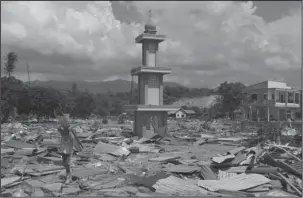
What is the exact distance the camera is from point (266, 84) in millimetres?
39750

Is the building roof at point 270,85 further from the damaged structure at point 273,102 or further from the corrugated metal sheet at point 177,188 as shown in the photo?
the corrugated metal sheet at point 177,188

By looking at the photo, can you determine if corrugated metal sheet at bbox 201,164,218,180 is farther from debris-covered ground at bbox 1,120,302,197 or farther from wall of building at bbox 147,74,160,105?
wall of building at bbox 147,74,160,105

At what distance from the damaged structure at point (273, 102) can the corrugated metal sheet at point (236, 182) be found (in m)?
29.9

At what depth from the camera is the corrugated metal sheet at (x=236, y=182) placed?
8.29 m

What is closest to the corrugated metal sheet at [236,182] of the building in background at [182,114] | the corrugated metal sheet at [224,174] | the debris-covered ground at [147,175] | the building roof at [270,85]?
the debris-covered ground at [147,175]

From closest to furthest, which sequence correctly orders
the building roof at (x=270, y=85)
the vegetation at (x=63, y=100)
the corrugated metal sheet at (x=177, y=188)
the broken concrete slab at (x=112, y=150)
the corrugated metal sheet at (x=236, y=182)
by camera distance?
the corrugated metal sheet at (x=177, y=188) → the corrugated metal sheet at (x=236, y=182) → the broken concrete slab at (x=112, y=150) → the vegetation at (x=63, y=100) → the building roof at (x=270, y=85)

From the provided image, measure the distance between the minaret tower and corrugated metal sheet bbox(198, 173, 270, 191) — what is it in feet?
40.3

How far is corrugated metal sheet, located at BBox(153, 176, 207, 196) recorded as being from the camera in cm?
805

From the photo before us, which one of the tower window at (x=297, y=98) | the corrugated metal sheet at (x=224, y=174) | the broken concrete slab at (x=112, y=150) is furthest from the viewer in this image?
Answer: the tower window at (x=297, y=98)

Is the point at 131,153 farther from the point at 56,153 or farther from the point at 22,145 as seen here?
the point at 22,145

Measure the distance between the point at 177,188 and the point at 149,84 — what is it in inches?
532

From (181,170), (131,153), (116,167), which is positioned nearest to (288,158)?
(181,170)

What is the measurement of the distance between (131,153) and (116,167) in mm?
3841

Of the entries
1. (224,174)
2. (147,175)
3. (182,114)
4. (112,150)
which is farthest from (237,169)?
(182,114)
